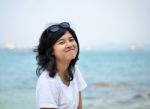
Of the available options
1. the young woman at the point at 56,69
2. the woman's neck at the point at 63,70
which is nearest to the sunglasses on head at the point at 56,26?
the young woman at the point at 56,69

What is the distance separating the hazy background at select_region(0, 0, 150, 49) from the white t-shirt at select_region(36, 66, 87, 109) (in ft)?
7.81

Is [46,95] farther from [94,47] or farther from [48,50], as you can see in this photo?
[94,47]

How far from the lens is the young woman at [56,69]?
4.47 feet

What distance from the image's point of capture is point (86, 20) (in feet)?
13.9

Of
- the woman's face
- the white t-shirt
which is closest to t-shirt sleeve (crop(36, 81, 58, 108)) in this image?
the white t-shirt

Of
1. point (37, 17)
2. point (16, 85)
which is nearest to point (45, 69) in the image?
point (37, 17)

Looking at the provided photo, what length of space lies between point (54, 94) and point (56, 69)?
0.11 metres

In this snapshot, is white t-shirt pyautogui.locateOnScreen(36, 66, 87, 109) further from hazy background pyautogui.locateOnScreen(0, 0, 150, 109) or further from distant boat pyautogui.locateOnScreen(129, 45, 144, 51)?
distant boat pyautogui.locateOnScreen(129, 45, 144, 51)

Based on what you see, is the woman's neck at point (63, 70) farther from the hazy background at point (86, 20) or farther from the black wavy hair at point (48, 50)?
the hazy background at point (86, 20)

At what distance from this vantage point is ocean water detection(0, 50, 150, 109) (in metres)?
4.29

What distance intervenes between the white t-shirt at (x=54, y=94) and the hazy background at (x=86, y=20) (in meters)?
2.38

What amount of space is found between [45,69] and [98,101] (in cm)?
327

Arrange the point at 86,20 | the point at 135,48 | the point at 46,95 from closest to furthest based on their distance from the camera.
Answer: the point at 46,95, the point at 86,20, the point at 135,48

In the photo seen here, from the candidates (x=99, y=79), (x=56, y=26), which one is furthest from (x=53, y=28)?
(x=99, y=79)
